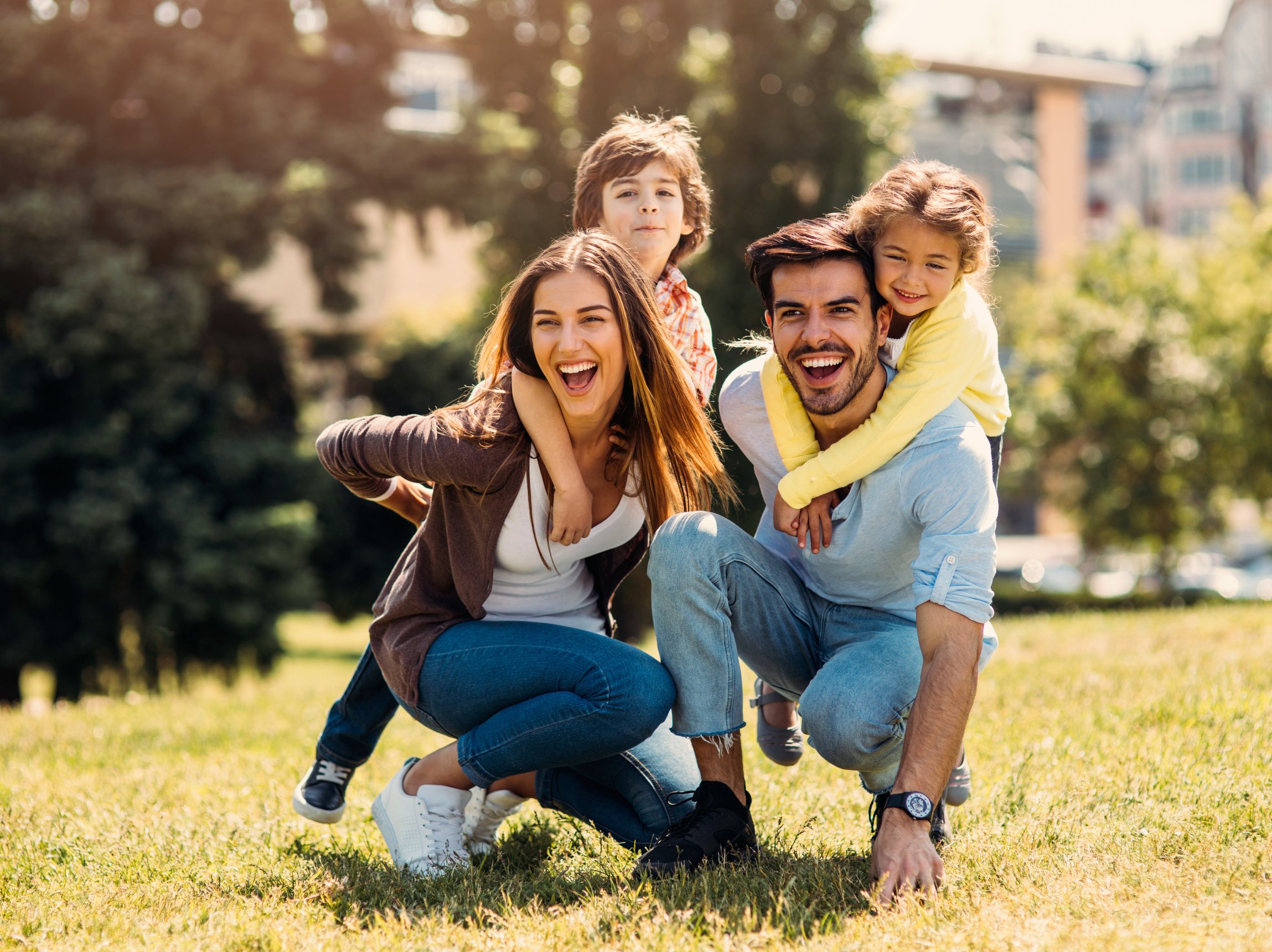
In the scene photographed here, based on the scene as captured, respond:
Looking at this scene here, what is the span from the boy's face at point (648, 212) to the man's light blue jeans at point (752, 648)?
1292 millimetres

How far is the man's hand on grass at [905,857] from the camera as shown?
263 centimetres

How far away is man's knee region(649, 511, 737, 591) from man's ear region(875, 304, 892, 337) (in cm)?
65

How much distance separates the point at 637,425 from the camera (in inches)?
126

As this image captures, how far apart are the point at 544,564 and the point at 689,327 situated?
3.52 ft

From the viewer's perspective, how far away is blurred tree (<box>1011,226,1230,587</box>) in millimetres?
20078

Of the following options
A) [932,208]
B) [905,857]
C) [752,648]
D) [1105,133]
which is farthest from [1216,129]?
[905,857]

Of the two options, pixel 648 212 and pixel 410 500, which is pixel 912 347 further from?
pixel 410 500

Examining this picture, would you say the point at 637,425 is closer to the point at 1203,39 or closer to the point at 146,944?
the point at 146,944

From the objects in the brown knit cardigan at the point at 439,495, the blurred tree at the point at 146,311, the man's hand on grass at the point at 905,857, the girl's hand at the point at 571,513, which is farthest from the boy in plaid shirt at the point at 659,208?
the blurred tree at the point at 146,311

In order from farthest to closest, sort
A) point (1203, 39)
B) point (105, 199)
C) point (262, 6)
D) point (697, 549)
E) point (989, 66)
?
point (1203, 39) → point (989, 66) → point (262, 6) → point (105, 199) → point (697, 549)

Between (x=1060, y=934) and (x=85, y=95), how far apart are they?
12.3 m

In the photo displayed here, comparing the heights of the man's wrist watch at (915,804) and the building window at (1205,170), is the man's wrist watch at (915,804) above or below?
below

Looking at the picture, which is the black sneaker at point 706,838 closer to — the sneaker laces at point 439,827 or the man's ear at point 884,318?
the sneaker laces at point 439,827

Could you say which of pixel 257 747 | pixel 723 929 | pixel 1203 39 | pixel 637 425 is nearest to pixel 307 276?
pixel 257 747
